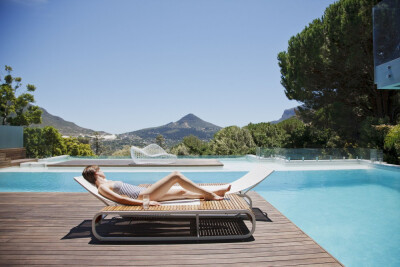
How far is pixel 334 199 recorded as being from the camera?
7.31 metres

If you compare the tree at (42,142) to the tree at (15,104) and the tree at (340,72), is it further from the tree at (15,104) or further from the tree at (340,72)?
the tree at (340,72)

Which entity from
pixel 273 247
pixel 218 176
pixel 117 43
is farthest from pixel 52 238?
pixel 117 43

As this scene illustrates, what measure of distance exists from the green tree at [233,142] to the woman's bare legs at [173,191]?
13.5 m

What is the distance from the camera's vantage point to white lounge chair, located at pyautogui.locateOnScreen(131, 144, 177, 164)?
38.1 feet

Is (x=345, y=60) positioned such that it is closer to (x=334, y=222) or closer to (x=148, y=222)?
(x=334, y=222)

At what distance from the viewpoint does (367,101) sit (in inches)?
635

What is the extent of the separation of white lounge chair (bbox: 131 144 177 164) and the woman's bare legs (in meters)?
7.77

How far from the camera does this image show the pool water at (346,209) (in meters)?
4.29

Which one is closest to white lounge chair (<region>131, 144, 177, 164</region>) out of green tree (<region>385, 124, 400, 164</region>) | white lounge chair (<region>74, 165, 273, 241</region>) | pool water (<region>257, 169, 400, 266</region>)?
pool water (<region>257, 169, 400, 266</region>)

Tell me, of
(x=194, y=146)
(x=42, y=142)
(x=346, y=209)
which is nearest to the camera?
(x=346, y=209)

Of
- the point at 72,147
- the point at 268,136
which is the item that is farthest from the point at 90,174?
the point at 268,136

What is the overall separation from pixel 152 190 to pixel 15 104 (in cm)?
1763

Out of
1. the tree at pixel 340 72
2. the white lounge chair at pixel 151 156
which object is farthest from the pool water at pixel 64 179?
the tree at pixel 340 72

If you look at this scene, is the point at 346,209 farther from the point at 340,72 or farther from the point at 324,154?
the point at 340,72
